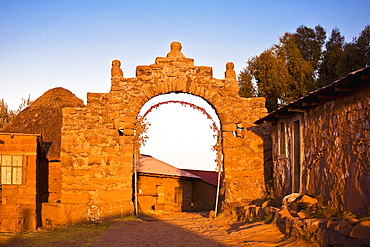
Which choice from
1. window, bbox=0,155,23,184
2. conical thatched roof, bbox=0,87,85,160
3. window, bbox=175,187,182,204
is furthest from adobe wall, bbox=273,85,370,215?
window, bbox=175,187,182,204

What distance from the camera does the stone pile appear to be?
6980 mm

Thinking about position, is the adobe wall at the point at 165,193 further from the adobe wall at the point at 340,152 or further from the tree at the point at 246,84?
the adobe wall at the point at 340,152

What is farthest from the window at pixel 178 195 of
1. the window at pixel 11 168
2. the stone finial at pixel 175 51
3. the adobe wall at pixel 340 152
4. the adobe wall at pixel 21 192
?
the adobe wall at pixel 340 152

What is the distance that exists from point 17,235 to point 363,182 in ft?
28.4

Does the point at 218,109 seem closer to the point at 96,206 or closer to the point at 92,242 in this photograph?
the point at 96,206

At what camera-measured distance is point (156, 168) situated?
74.2ft

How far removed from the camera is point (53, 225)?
48.4 feet

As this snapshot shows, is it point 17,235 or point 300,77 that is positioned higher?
point 300,77

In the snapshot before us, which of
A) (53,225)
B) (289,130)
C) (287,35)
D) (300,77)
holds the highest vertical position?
(287,35)

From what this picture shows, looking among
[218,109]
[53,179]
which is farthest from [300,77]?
[53,179]

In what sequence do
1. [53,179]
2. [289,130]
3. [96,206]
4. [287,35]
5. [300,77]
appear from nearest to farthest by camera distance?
[289,130] → [96,206] → [53,179] → [300,77] → [287,35]

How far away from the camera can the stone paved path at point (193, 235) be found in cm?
934

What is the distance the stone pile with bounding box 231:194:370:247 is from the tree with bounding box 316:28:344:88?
520 inches

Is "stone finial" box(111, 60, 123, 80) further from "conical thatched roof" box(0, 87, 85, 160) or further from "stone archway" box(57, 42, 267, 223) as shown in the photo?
"conical thatched roof" box(0, 87, 85, 160)
